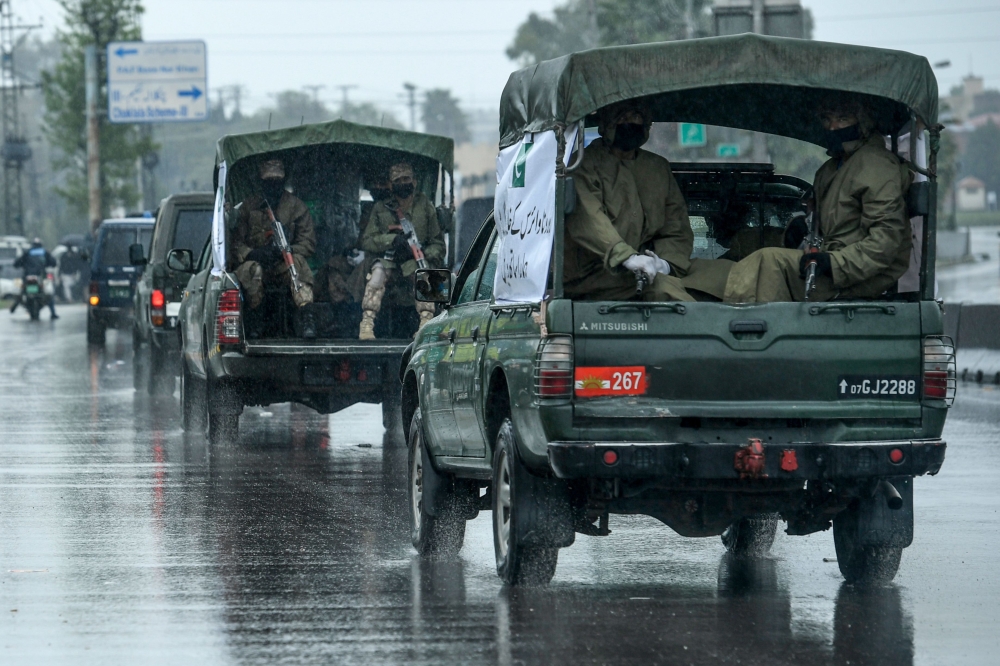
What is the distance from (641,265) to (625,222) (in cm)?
51

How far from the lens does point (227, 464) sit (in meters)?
13.3

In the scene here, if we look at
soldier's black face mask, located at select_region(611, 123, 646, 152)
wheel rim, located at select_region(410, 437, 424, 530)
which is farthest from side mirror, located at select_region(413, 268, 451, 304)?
soldier's black face mask, located at select_region(611, 123, 646, 152)

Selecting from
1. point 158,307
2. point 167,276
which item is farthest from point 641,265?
point 158,307

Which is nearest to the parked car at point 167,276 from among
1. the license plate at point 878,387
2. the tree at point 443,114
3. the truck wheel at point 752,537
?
the truck wheel at point 752,537

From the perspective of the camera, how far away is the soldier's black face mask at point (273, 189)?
50.6 ft

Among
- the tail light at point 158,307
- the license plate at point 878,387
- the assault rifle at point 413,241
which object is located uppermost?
the assault rifle at point 413,241

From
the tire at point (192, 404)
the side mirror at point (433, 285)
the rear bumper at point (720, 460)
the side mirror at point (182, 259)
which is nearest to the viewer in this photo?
the rear bumper at point (720, 460)

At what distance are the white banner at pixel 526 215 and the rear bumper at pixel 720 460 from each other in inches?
29.2

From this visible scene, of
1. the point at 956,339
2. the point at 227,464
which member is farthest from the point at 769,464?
the point at 956,339

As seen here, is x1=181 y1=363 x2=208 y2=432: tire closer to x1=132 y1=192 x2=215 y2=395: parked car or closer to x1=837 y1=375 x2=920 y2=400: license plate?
x1=132 y1=192 x2=215 y2=395: parked car

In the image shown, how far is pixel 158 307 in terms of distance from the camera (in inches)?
805

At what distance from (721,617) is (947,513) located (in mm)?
3803

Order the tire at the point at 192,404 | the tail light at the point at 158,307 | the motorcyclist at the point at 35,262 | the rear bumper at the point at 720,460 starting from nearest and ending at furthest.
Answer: the rear bumper at the point at 720,460 → the tire at the point at 192,404 → the tail light at the point at 158,307 → the motorcyclist at the point at 35,262

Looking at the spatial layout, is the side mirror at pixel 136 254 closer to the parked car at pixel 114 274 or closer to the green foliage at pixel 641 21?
the parked car at pixel 114 274
